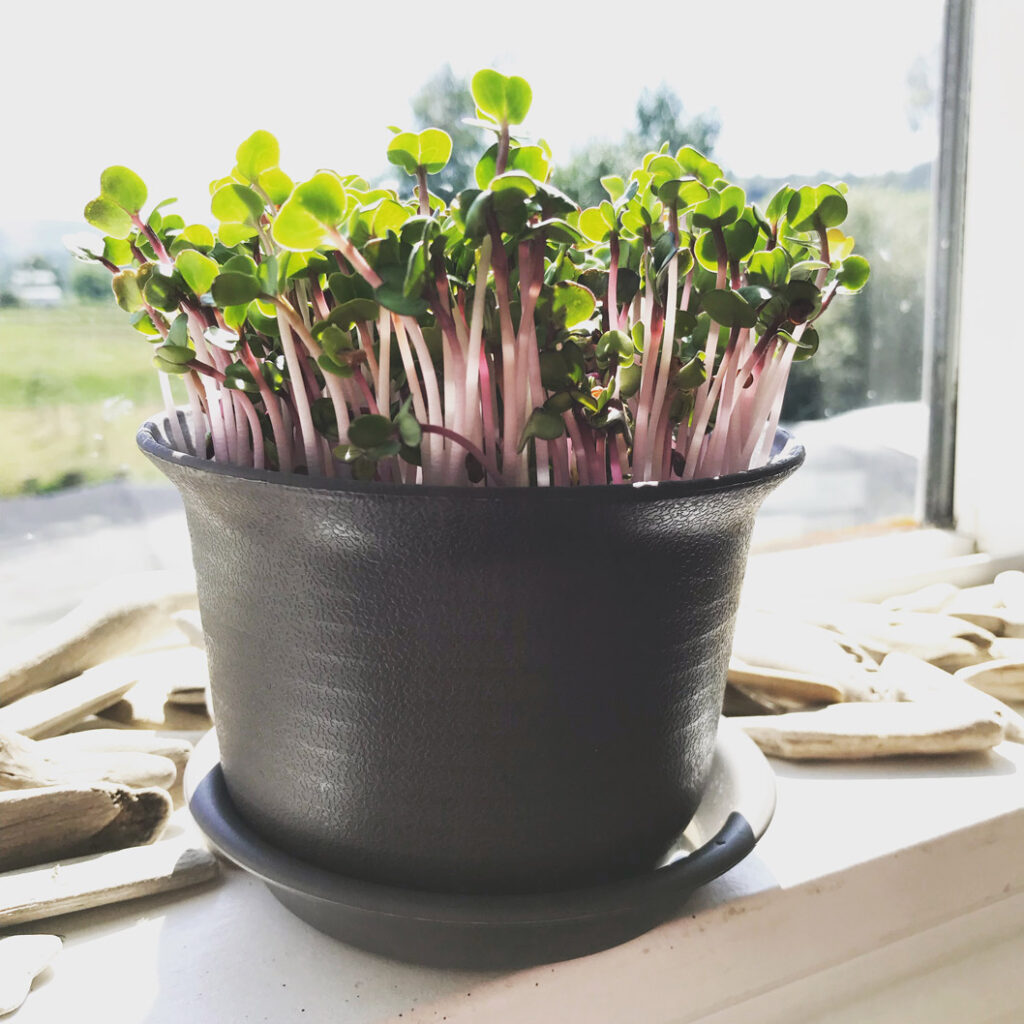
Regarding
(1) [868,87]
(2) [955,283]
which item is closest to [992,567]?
(2) [955,283]

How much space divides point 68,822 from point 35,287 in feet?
1.48

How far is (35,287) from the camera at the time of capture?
31.0 inches

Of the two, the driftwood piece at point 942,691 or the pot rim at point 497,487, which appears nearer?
the pot rim at point 497,487

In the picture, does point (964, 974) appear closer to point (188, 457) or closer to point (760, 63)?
point (188, 457)

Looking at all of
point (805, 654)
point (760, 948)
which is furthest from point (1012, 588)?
point (760, 948)

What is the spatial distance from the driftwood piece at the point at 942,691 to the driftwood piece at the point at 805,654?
0.02m

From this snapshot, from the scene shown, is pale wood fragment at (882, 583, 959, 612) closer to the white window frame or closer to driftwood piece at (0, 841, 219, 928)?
the white window frame

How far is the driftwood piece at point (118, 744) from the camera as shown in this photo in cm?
65

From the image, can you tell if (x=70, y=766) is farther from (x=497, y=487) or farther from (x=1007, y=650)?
(x=1007, y=650)

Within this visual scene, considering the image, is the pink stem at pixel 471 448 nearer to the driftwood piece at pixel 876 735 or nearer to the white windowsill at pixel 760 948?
the white windowsill at pixel 760 948

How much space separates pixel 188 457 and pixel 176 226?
0.13m

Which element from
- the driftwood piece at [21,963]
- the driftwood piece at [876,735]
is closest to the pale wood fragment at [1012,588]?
the driftwood piece at [876,735]

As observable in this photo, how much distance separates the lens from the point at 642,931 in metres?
0.46

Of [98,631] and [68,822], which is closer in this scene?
[68,822]
